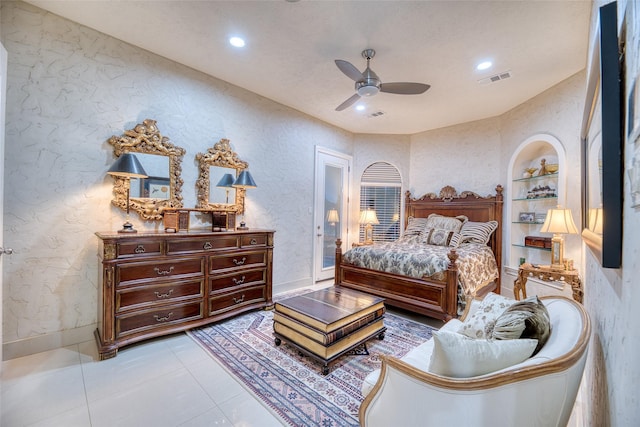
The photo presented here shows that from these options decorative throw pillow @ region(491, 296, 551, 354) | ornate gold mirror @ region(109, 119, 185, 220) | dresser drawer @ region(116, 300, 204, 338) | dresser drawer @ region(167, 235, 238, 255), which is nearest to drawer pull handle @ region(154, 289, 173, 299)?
dresser drawer @ region(116, 300, 204, 338)

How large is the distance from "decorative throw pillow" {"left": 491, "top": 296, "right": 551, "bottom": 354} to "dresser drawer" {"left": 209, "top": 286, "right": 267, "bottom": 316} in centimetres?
263

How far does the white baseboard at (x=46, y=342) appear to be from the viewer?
2.25 metres

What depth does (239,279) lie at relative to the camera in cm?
314

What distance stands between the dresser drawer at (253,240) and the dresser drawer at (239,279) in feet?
1.05

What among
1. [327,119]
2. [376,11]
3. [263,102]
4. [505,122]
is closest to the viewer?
[376,11]

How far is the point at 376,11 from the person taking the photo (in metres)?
2.20

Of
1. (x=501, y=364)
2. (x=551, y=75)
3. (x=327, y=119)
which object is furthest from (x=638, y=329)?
(x=327, y=119)

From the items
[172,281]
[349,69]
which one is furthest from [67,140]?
[349,69]

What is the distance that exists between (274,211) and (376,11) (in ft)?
9.15

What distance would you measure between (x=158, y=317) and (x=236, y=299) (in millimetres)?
804

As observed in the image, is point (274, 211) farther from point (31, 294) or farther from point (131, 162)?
point (31, 294)

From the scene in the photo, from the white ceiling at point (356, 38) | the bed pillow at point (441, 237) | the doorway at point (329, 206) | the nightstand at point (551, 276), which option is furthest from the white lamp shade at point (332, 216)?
the nightstand at point (551, 276)

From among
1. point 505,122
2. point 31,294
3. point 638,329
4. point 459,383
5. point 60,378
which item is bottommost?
point 60,378

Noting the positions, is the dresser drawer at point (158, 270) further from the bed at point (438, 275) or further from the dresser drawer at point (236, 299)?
the bed at point (438, 275)
